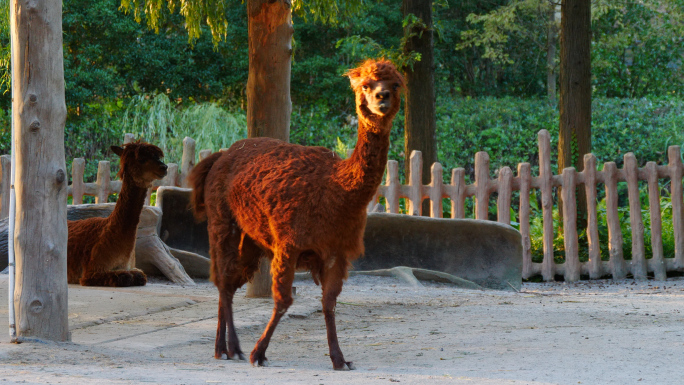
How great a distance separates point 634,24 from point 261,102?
15922mm

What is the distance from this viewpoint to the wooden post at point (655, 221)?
9898 mm

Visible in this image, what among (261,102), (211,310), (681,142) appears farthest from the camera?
(681,142)

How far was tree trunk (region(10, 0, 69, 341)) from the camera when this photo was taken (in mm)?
4230

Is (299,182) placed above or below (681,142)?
below

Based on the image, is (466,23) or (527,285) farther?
(466,23)

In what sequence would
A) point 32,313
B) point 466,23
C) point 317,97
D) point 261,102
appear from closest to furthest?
point 32,313, point 261,102, point 317,97, point 466,23

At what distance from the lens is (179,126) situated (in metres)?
15.9

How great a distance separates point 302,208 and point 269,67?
2.94 metres

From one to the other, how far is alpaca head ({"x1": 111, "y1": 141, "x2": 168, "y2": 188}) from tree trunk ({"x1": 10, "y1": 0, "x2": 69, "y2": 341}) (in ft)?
8.77

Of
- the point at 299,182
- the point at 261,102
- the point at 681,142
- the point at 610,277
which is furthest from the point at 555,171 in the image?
the point at 299,182

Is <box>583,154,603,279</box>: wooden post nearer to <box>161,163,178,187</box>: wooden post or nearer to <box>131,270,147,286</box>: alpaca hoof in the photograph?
<box>161,163,178,187</box>: wooden post

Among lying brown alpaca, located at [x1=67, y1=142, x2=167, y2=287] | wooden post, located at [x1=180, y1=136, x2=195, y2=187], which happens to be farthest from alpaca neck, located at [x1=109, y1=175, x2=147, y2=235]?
wooden post, located at [x1=180, y1=136, x2=195, y2=187]

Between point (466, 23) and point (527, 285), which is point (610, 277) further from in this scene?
point (466, 23)

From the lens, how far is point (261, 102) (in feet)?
22.4
